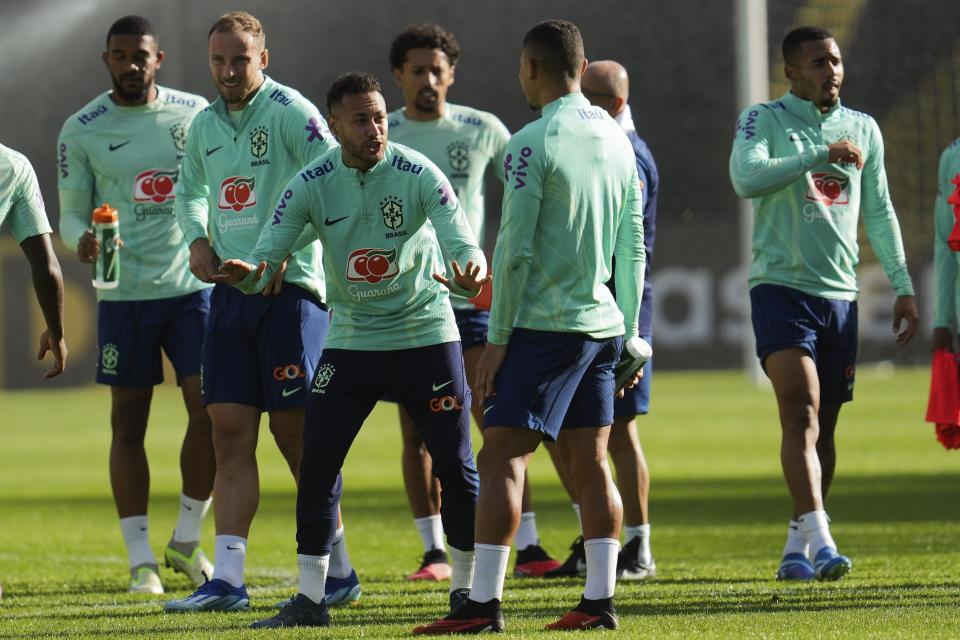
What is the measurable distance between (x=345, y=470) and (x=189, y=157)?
6.80 m

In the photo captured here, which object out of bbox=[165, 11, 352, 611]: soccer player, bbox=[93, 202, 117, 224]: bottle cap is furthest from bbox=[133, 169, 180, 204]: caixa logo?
bbox=[165, 11, 352, 611]: soccer player

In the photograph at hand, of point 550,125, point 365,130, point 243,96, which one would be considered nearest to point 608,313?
point 550,125

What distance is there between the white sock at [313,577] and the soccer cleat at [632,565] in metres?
1.71

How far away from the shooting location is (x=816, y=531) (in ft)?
21.8

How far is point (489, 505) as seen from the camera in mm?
5230

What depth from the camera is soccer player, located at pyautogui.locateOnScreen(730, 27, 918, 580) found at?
6766 millimetres

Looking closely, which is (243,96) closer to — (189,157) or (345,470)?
(189,157)

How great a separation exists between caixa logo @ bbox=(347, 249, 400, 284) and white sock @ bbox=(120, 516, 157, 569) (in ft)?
6.73

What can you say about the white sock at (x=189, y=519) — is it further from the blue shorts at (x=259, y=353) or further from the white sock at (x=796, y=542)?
the white sock at (x=796, y=542)

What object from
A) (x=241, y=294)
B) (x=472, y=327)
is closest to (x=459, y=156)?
(x=472, y=327)

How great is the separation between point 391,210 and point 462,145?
1909 millimetres

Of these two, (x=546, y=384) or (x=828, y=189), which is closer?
(x=546, y=384)

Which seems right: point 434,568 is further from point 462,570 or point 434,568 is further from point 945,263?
point 945,263

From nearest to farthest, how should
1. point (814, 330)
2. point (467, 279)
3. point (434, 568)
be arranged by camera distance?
point (467, 279) < point (814, 330) < point (434, 568)
